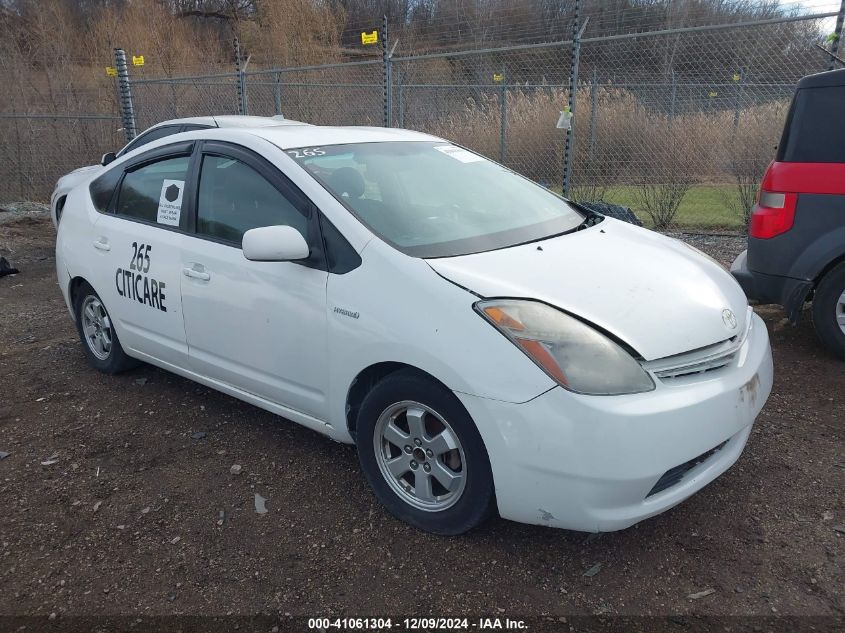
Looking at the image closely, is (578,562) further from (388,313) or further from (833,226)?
(833,226)

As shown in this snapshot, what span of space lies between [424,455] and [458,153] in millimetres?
1988

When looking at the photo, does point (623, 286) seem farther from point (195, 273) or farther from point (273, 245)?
point (195, 273)

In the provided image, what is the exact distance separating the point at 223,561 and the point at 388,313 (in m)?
1.19

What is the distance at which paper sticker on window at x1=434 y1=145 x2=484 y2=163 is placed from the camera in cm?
387

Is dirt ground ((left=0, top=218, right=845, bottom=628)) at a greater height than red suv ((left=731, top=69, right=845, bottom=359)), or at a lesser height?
lesser

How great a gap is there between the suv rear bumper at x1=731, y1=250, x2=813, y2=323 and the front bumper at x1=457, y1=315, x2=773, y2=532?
241 cm

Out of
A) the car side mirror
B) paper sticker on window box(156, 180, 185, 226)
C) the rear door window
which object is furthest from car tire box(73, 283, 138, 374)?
the car side mirror

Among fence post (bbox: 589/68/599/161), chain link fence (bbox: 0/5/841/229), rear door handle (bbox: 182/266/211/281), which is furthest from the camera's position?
fence post (bbox: 589/68/599/161)

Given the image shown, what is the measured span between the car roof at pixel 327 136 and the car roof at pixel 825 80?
98.6 inches

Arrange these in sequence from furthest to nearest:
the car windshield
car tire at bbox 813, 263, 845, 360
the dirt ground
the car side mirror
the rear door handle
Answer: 1. car tire at bbox 813, 263, 845, 360
2. the rear door handle
3. the car windshield
4. the car side mirror
5. the dirt ground

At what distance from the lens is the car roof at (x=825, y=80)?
4258mm

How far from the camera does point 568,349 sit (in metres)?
2.36

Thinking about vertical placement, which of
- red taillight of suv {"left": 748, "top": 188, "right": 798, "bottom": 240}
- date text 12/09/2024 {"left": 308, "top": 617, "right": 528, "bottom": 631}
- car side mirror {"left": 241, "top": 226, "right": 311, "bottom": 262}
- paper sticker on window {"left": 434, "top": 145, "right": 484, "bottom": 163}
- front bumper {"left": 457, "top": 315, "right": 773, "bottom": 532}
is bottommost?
date text 12/09/2024 {"left": 308, "top": 617, "right": 528, "bottom": 631}

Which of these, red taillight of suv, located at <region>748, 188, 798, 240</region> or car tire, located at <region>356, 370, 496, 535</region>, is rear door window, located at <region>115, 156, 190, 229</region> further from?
red taillight of suv, located at <region>748, 188, 798, 240</region>
